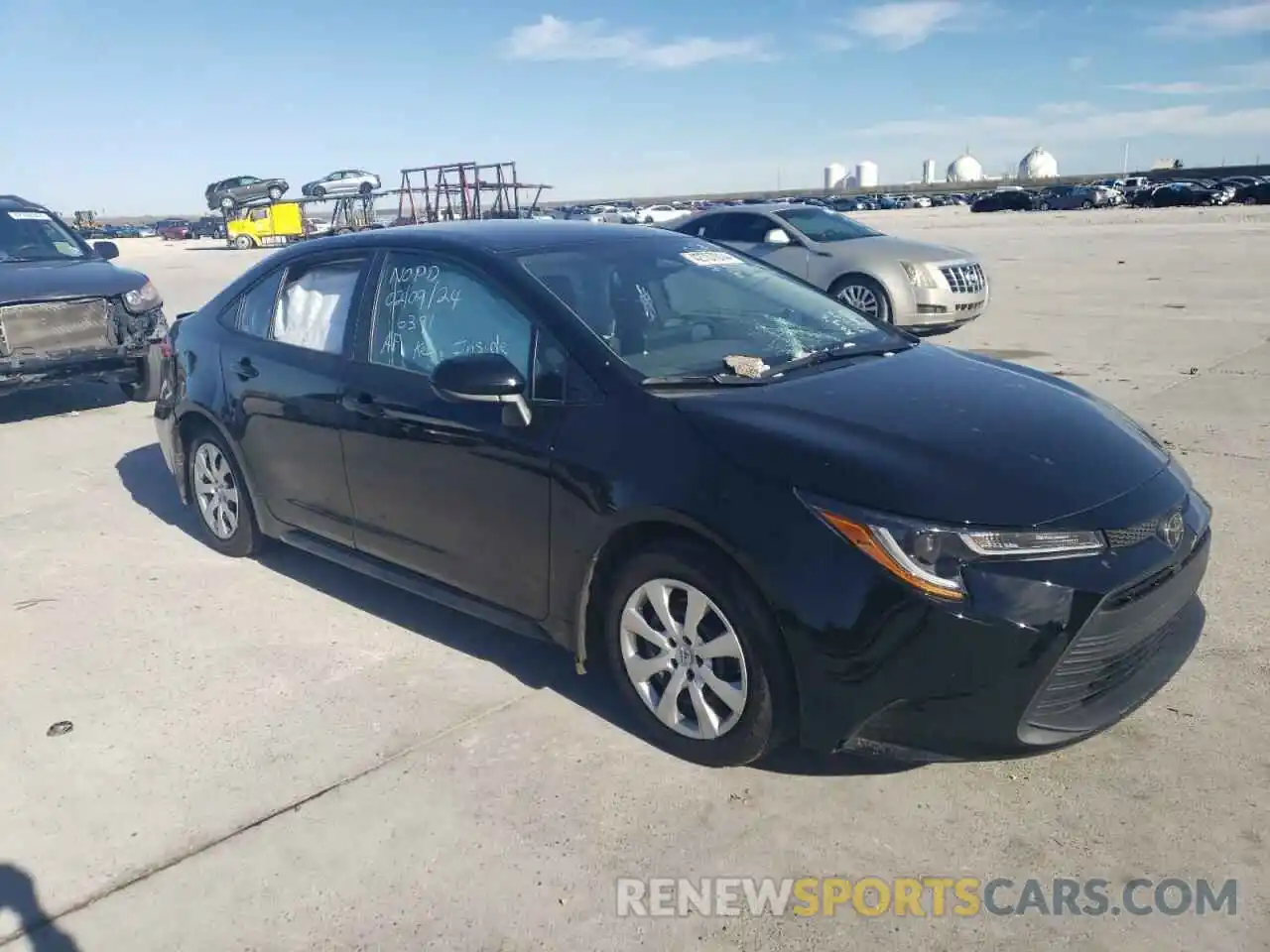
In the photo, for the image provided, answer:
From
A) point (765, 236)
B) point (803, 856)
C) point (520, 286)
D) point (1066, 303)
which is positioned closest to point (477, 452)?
point (520, 286)

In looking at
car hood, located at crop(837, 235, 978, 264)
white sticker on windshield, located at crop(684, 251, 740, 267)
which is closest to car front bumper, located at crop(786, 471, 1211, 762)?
white sticker on windshield, located at crop(684, 251, 740, 267)

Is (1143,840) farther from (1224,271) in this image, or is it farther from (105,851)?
(1224,271)

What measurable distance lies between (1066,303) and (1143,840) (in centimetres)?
1213

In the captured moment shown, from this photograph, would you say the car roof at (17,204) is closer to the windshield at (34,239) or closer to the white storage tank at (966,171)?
the windshield at (34,239)

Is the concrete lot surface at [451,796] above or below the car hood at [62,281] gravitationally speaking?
below

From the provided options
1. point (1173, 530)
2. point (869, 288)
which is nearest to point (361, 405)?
point (1173, 530)

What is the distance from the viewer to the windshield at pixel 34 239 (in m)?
9.03

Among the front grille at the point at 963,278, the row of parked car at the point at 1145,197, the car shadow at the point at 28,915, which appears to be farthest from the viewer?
the row of parked car at the point at 1145,197

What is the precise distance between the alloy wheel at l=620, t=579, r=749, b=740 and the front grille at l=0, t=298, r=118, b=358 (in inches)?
273

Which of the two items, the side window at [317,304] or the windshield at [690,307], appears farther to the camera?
the side window at [317,304]

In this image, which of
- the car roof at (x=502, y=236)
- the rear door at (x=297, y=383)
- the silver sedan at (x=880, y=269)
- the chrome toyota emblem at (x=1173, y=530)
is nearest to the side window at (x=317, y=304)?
the rear door at (x=297, y=383)

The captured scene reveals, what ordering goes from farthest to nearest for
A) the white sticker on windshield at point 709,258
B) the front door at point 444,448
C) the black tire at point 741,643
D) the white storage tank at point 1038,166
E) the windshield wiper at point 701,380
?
the white storage tank at point 1038,166 → the white sticker on windshield at point 709,258 → the front door at point 444,448 → the windshield wiper at point 701,380 → the black tire at point 741,643

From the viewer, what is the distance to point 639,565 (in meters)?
3.11

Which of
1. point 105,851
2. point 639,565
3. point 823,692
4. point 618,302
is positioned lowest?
point 105,851
